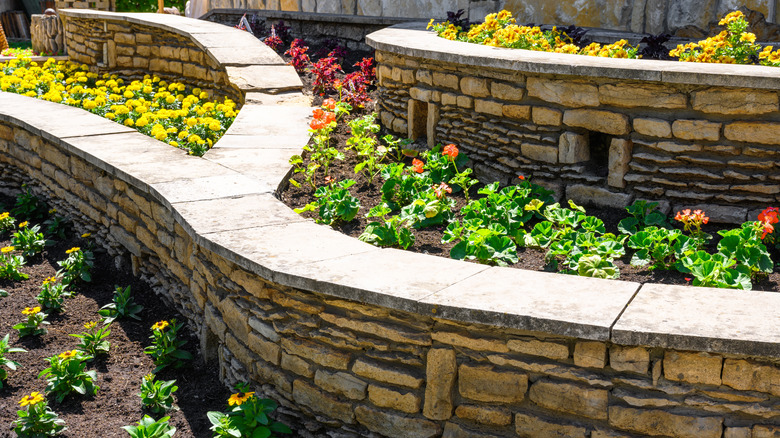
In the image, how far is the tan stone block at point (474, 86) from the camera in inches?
177

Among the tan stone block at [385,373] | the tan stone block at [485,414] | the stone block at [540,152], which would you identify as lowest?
the tan stone block at [485,414]

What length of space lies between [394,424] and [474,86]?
7.96 feet

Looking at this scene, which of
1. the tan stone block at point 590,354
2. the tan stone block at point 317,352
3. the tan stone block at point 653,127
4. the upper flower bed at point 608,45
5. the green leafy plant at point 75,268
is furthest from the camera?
the green leafy plant at point 75,268

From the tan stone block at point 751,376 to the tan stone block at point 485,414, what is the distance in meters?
0.74

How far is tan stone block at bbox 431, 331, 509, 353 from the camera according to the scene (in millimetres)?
2564

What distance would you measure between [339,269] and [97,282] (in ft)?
8.11

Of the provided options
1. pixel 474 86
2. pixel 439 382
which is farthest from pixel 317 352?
pixel 474 86

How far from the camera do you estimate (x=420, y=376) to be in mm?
2723

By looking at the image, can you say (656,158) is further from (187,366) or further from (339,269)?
(187,366)

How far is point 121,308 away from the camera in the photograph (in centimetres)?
418

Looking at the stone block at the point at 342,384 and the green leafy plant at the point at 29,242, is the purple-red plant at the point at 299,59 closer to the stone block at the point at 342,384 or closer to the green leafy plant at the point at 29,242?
the green leafy plant at the point at 29,242

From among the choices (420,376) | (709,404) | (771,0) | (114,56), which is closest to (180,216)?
(420,376)

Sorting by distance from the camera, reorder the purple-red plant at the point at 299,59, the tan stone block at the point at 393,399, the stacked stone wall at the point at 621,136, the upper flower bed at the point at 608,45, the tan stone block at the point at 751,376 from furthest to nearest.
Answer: the purple-red plant at the point at 299,59, the upper flower bed at the point at 608,45, the stacked stone wall at the point at 621,136, the tan stone block at the point at 393,399, the tan stone block at the point at 751,376

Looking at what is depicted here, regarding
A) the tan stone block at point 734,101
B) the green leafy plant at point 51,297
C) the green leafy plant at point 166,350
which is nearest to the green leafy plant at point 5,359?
the green leafy plant at point 51,297
